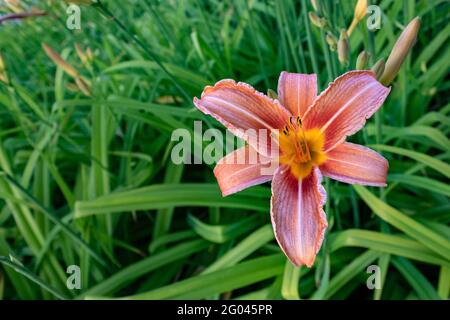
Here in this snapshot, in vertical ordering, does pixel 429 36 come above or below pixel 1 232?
above

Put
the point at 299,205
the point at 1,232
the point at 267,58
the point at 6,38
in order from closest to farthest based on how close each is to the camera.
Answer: the point at 299,205 < the point at 1,232 < the point at 267,58 < the point at 6,38

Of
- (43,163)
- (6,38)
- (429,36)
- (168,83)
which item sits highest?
(6,38)

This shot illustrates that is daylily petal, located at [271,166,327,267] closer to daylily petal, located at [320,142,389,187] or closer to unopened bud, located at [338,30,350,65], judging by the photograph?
daylily petal, located at [320,142,389,187]

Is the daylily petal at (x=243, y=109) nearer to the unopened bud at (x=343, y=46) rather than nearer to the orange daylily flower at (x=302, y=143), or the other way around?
the orange daylily flower at (x=302, y=143)

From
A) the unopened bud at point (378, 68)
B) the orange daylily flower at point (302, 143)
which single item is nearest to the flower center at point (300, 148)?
the orange daylily flower at point (302, 143)

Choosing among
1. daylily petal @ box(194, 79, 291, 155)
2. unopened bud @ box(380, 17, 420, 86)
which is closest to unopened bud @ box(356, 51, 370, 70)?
unopened bud @ box(380, 17, 420, 86)

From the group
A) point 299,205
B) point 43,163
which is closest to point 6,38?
point 43,163
